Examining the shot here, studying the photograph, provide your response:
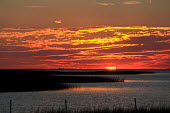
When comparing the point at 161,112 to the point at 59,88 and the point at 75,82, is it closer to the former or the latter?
the point at 59,88

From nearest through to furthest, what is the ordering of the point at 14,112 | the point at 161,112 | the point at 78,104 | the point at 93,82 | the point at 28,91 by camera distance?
the point at 161,112
the point at 14,112
the point at 78,104
the point at 28,91
the point at 93,82

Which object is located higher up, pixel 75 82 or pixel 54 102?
pixel 75 82

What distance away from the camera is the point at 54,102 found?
4594cm

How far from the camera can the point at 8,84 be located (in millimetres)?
67312

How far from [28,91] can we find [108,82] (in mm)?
41988

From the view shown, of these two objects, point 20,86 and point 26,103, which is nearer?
point 26,103

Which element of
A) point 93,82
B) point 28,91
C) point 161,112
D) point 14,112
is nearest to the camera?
point 161,112

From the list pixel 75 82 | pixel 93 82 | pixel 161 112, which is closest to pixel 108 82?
pixel 93 82

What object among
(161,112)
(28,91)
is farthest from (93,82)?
(161,112)

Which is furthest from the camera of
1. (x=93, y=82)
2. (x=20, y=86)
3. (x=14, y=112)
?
(x=93, y=82)

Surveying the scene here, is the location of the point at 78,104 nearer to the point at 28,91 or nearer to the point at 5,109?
the point at 5,109

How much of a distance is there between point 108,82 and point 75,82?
15.5m

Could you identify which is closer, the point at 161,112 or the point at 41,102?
the point at 161,112

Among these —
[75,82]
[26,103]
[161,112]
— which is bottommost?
[161,112]
